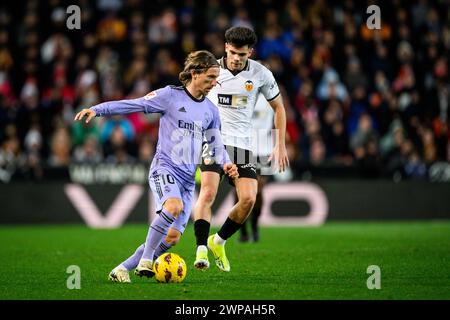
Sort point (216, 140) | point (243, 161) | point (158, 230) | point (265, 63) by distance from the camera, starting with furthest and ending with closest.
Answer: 1. point (265, 63)
2. point (243, 161)
3. point (216, 140)
4. point (158, 230)

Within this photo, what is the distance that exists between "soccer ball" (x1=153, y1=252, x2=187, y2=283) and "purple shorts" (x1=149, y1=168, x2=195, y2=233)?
1.12ft

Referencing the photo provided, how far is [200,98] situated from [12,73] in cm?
1184

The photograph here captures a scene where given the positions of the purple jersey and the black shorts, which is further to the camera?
the black shorts

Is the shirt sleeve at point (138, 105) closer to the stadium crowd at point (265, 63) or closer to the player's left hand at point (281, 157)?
the player's left hand at point (281, 157)

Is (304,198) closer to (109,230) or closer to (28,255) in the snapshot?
(109,230)

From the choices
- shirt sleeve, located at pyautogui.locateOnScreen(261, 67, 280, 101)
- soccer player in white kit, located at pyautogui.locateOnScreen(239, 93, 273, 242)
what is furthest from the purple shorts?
soccer player in white kit, located at pyautogui.locateOnScreen(239, 93, 273, 242)

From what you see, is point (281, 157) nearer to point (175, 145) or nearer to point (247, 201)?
point (247, 201)

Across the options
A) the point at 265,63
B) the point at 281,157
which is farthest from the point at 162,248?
the point at 265,63

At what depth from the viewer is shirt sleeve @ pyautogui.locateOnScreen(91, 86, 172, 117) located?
827 centimetres

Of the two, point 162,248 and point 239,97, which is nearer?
point 162,248

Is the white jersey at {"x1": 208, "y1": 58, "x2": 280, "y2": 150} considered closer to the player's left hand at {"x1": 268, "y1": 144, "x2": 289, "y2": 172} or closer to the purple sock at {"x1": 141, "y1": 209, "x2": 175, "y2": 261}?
the player's left hand at {"x1": 268, "y1": 144, "x2": 289, "y2": 172}

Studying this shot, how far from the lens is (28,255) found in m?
11.5

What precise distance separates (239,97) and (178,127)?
158 cm

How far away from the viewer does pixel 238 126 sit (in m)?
10.1
